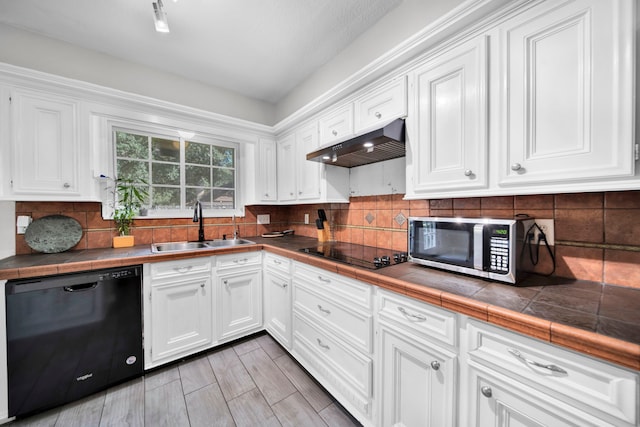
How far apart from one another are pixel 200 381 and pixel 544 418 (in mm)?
→ 1971

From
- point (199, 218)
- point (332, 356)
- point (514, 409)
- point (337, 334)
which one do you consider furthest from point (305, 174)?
point (514, 409)

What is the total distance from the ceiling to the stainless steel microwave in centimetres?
164

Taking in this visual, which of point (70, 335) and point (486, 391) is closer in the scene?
point (486, 391)

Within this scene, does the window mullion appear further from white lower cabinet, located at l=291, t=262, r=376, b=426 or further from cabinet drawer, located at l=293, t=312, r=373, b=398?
cabinet drawer, located at l=293, t=312, r=373, b=398

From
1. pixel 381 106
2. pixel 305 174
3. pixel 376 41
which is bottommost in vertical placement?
pixel 305 174

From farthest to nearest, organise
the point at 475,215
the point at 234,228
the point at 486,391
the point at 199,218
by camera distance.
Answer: the point at 234,228 → the point at 199,218 → the point at 475,215 → the point at 486,391

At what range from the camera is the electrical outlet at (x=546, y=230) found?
3.75 feet

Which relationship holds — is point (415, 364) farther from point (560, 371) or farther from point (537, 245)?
point (537, 245)

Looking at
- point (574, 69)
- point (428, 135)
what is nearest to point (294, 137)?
point (428, 135)

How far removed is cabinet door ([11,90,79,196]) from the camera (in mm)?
1618

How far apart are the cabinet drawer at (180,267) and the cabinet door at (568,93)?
7.02 ft

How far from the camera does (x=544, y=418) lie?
72 cm

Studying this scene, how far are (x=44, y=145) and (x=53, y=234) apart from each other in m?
0.69

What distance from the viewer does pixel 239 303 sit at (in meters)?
2.18
